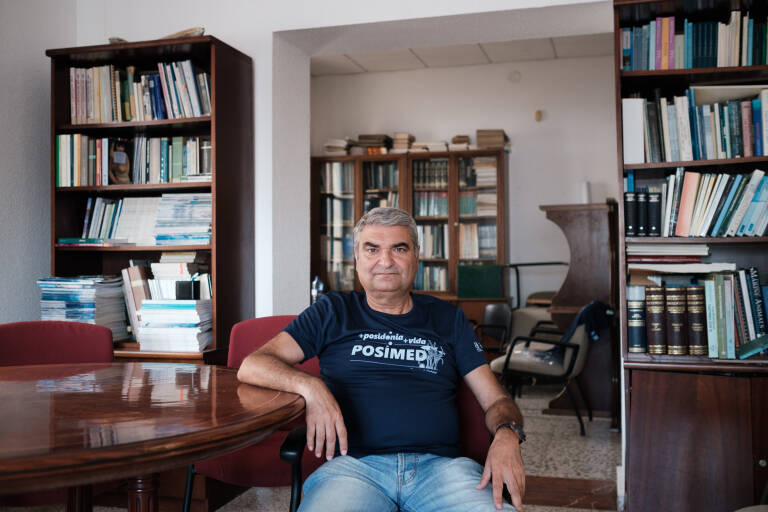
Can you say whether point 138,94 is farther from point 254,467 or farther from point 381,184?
point 381,184

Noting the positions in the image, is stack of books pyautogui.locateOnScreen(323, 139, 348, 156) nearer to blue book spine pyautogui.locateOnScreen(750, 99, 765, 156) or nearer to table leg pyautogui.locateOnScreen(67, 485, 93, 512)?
blue book spine pyautogui.locateOnScreen(750, 99, 765, 156)

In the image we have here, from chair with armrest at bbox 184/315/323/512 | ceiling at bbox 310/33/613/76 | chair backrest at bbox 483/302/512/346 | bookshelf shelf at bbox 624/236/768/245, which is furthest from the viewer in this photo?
ceiling at bbox 310/33/613/76

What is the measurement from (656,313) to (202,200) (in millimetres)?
2150

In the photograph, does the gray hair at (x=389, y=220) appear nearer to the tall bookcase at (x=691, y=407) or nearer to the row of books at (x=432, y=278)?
the tall bookcase at (x=691, y=407)

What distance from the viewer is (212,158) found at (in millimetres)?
3215

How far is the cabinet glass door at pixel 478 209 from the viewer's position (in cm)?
621

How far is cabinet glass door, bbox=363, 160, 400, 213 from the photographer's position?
6508mm

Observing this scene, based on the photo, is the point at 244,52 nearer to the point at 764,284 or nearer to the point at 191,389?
the point at 191,389

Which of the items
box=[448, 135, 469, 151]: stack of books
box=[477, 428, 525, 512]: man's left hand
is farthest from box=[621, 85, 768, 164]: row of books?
box=[448, 135, 469, 151]: stack of books

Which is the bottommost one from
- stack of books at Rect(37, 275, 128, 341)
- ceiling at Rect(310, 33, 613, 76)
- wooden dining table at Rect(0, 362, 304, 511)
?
wooden dining table at Rect(0, 362, 304, 511)

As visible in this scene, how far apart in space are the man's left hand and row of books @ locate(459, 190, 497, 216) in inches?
185

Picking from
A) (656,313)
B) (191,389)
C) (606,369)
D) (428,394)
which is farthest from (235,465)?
(606,369)

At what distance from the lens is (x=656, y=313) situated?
2.88 m

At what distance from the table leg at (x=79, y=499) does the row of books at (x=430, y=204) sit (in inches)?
190
